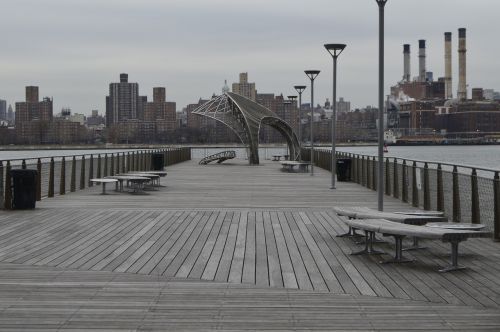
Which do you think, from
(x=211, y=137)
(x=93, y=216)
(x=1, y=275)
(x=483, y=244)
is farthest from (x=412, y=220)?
(x=211, y=137)

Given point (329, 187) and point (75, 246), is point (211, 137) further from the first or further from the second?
point (75, 246)

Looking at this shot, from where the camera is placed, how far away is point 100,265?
7.57 metres

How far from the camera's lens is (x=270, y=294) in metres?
6.14

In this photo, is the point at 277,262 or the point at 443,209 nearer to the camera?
the point at 277,262

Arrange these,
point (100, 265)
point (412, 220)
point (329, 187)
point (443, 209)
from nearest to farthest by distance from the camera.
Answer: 1. point (100, 265)
2. point (412, 220)
3. point (443, 209)
4. point (329, 187)

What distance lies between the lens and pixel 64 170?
18203 millimetres

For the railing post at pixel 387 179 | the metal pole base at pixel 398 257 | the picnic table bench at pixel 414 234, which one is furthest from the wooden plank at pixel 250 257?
the railing post at pixel 387 179

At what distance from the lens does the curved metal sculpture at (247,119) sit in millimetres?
40812

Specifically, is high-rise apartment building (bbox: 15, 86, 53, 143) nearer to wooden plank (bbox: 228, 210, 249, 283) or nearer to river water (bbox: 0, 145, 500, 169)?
river water (bbox: 0, 145, 500, 169)

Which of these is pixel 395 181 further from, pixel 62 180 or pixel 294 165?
pixel 294 165

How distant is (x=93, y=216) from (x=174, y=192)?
6.15m

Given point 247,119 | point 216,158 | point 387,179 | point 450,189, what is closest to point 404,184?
point 387,179

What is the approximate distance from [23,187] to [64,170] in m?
4.90

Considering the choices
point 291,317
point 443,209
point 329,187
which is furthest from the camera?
point 329,187
